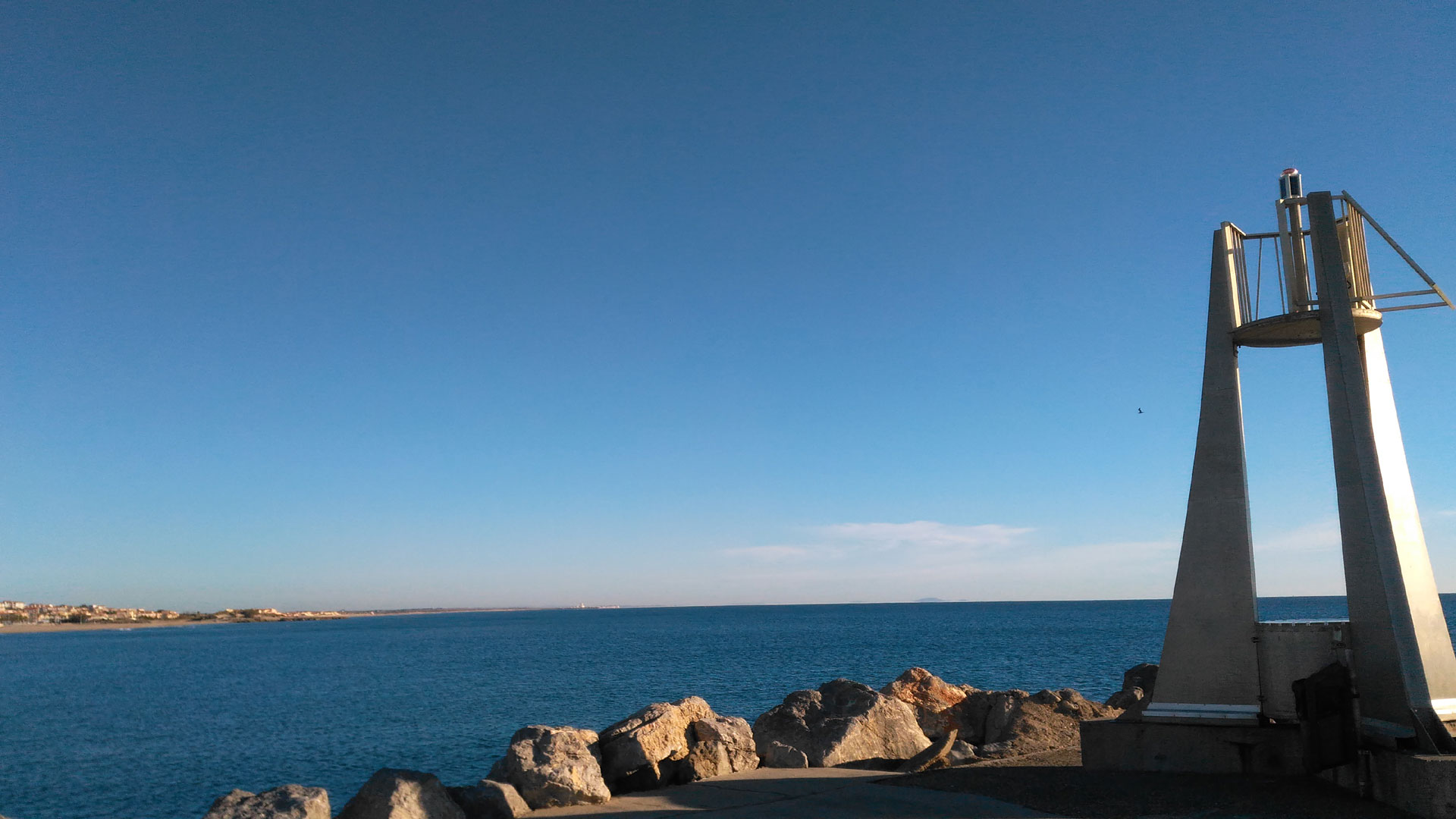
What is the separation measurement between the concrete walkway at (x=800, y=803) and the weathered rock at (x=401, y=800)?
977 mm

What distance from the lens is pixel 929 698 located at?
1930 centimetres

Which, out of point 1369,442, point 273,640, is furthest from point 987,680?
point 273,640

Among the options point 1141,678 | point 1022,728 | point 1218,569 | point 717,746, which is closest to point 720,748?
point 717,746

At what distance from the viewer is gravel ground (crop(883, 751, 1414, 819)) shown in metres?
8.64

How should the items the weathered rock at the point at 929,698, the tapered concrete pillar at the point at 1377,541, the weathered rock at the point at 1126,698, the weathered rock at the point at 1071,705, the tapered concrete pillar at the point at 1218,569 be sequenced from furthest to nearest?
the weathered rock at the point at 929,698, the weathered rock at the point at 1126,698, the weathered rock at the point at 1071,705, the tapered concrete pillar at the point at 1218,569, the tapered concrete pillar at the point at 1377,541

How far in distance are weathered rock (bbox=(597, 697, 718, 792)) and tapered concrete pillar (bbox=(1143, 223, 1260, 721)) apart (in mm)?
5784

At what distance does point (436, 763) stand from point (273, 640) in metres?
109

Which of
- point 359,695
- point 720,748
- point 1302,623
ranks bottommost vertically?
point 359,695

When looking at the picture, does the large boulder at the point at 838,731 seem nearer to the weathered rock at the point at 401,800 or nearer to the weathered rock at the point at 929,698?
the weathered rock at the point at 929,698

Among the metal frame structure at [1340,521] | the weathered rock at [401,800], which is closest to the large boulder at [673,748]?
the weathered rock at [401,800]

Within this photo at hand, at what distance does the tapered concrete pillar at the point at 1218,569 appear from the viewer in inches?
404

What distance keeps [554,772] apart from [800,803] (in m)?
2.62

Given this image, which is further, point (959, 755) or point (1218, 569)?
point (959, 755)

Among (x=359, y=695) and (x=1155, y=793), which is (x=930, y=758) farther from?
(x=359, y=695)
